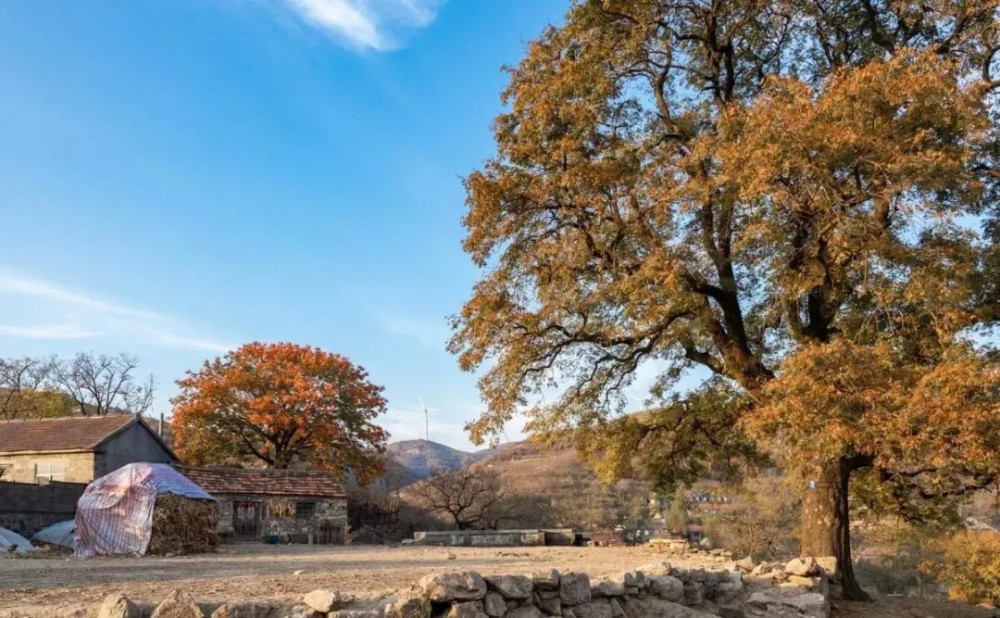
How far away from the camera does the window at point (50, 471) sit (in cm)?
2973

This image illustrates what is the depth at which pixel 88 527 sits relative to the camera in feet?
62.4

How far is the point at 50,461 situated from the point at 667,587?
28.1 m

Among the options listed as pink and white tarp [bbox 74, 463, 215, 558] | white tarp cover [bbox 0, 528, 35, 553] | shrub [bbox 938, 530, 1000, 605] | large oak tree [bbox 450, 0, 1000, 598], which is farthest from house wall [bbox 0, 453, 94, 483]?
shrub [bbox 938, 530, 1000, 605]

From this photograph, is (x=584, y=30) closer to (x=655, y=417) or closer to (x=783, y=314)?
(x=783, y=314)

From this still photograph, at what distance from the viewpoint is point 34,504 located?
24406 mm

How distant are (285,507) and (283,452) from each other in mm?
7227

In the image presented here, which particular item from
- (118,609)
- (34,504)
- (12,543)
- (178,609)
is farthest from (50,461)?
(178,609)

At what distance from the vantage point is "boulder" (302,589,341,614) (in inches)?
244

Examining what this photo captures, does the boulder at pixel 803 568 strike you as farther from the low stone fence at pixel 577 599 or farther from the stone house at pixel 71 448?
the stone house at pixel 71 448

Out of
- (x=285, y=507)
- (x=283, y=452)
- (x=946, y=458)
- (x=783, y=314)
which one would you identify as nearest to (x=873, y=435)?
(x=946, y=458)

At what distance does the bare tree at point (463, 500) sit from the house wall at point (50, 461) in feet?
43.1

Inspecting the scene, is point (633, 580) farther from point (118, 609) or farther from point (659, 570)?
point (118, 609)

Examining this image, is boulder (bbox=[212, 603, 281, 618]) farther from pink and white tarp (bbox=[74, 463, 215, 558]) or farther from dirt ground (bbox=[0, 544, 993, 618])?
pink and white tarp (bbox=[74, 463, 215, 558])

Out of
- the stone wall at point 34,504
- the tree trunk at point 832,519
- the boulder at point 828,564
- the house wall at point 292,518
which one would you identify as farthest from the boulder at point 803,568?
the stone wall at point 34,504
